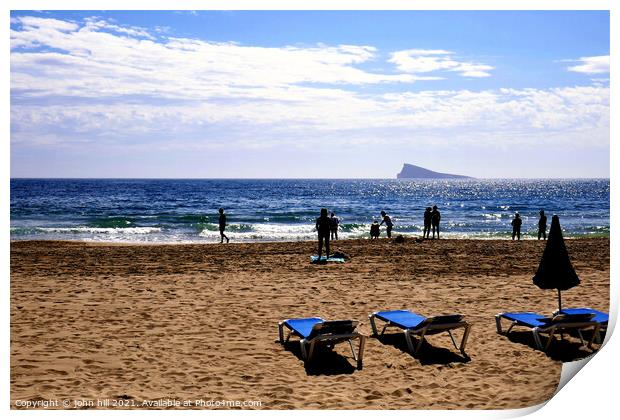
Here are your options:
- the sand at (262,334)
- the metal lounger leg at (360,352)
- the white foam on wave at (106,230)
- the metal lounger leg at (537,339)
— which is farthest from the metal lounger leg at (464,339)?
the white foam on wave at (106,230)

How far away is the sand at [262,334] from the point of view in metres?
5.87

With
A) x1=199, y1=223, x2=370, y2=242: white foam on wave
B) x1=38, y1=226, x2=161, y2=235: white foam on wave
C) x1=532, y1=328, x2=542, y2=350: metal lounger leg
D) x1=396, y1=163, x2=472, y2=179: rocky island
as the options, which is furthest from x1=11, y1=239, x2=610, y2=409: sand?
x1=396, y1=163, x2=472, y2=179: rocky island

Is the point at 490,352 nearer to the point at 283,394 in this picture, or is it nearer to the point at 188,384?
the point at 283,394

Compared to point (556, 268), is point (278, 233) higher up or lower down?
lower down

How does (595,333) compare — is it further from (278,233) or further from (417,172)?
(417,172)

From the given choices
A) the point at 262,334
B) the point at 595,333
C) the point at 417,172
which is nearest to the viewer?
the point at 595,333

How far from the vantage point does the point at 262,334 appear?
7.73m

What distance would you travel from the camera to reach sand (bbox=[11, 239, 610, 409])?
587cm

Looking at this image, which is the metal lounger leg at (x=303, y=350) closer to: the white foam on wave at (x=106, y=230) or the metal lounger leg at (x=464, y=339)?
the metal lounger leg at (x=464, y=339)

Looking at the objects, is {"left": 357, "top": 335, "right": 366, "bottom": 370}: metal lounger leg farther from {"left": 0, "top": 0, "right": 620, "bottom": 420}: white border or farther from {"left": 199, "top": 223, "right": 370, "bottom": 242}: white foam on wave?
{"left": 199, "top": 223, "right": 370, "bottom": 242}: white foam on wave

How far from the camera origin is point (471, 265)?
46.5 ft
